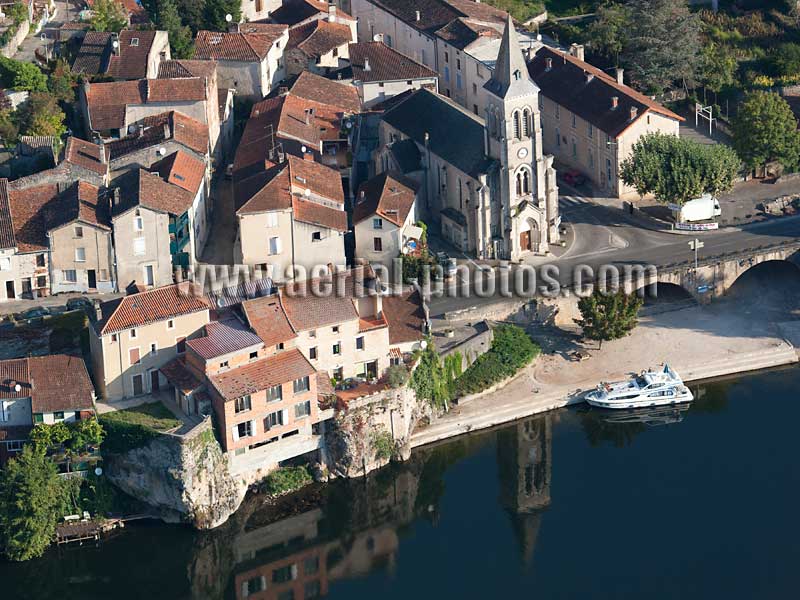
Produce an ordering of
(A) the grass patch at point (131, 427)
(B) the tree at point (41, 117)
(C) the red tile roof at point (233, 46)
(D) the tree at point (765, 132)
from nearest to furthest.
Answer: (A) the grass patch at point (131, 427)
(B) the tree at point (41, 117)
(D) the tree at point (765, 132)
(C) the red tile roof at point (233, 46)

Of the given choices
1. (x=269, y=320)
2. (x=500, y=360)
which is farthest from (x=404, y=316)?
(x=269, y=320)

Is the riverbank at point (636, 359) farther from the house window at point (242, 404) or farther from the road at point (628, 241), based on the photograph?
the house window at point (242, 404)

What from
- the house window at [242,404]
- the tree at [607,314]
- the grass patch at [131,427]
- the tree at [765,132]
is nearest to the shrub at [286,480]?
the house window at [242,404]

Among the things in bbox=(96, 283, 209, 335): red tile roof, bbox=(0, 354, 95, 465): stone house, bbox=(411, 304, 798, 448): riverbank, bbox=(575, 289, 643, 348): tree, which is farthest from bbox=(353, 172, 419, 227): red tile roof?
bbox=(0, 354, 95, 465): stone house

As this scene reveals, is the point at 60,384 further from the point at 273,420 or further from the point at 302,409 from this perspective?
the point at 302,409

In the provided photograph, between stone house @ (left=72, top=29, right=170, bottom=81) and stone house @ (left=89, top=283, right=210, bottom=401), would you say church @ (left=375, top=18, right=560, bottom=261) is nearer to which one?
stone house @ (left=72, top=29, right=170, bottom=81)

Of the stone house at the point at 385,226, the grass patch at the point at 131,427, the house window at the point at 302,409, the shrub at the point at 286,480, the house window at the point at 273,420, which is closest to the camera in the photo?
the grass patch at the point at 131,427

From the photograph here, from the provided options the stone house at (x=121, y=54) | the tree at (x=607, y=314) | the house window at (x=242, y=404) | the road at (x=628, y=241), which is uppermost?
the stone house at (x=121, y=54)
